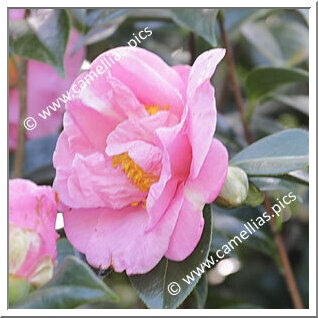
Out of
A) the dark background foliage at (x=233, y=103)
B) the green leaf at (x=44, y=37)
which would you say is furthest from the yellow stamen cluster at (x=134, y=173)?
the green leaf at (x=44, y=37)

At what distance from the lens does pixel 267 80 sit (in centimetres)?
117

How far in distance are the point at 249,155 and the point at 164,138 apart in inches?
8.0

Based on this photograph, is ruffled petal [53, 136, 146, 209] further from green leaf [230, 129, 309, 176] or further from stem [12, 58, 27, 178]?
stem [12, 58, 27, 178]

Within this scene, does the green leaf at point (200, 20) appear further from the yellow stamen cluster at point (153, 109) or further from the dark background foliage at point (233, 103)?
the yellow stamen cluster at point (153, 109)

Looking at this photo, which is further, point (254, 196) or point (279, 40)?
point (279, 40)

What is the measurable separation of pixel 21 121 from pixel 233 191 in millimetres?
421

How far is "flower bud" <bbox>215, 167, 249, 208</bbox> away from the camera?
0.75 metres

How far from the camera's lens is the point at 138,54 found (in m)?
0.75

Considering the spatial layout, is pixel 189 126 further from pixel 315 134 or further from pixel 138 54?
pixel 315 134

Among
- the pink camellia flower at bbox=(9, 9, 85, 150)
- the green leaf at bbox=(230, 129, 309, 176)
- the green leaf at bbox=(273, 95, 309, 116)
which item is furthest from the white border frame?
the green leaf at bbox=(273, 95, 309, 116)

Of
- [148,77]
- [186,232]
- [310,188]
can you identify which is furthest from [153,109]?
[310,188]

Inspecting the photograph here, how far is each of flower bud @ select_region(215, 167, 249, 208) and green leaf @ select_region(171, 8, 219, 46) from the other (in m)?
0.24

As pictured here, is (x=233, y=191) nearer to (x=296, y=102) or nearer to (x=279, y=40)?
(x=296, y=102)

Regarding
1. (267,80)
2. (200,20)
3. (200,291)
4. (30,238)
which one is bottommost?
(200,291)
